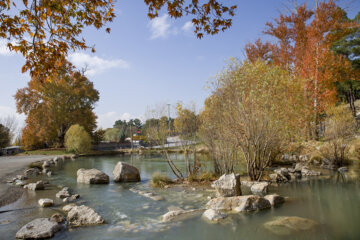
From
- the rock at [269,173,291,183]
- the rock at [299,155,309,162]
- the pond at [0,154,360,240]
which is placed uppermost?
the rock at [299,155,309,162]

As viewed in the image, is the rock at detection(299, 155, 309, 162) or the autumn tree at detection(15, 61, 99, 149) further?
the autumn tree at detection(15, 61, 99, 149)

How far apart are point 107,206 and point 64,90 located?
31.1 m

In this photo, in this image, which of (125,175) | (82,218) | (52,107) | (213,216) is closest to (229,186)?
(213,216)

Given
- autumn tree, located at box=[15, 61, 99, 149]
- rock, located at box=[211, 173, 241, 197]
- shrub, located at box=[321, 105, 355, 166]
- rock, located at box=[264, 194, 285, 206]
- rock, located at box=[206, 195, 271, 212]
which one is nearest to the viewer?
rock, located at box=[206, 195, 271, 212]

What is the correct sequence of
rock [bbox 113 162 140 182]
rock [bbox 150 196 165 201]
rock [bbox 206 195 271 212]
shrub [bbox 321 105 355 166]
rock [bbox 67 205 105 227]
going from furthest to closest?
shrub [bbox 321 105 355 166], rock [bbox 113 162 140 182], rock [bbox 150 196 165 201], rock [bbox 206 195 271 212], rock [bbox 67 205 105 227]

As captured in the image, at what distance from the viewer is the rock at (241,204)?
6.27 meters

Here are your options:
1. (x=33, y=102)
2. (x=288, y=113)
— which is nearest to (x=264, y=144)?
(x=288, y=113)

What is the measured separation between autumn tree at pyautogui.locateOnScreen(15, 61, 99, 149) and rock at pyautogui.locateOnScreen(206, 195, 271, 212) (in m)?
31.6

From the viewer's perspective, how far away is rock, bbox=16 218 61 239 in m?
4.96

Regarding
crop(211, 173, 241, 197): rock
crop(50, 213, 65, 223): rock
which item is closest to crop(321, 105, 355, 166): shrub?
crop(211, 173, 241, 197): rock

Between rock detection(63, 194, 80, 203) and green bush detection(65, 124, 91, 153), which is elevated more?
green bush detection(65, 124, 91, 153)

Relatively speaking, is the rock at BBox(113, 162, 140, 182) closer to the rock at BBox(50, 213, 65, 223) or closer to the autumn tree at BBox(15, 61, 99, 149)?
the rock at BBox(50, 213, 65, 223)

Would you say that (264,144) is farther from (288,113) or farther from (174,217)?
(174,217)

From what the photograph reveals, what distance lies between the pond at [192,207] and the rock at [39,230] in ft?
0.64
